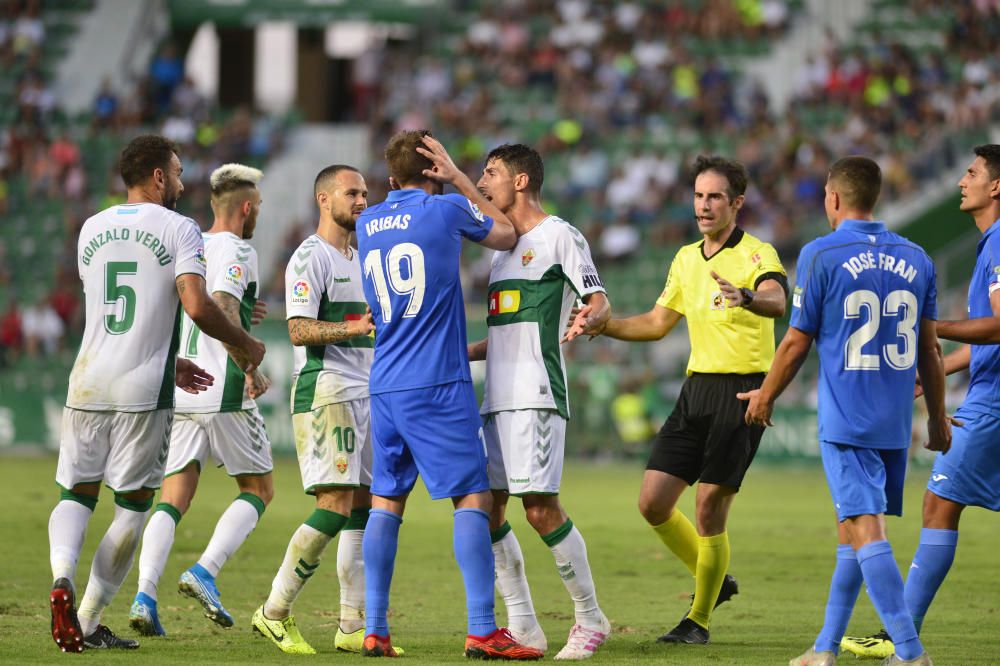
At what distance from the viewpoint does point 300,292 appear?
8547 millimetres

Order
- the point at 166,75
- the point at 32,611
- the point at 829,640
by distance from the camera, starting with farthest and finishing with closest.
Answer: the point at 166,75 → the point at 32,611 → the point at 829,640

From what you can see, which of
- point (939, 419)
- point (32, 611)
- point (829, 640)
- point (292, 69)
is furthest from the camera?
point (292, 69)

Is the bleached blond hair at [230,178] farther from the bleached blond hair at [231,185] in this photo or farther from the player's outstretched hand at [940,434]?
the player's outstretched hand at [940,434]

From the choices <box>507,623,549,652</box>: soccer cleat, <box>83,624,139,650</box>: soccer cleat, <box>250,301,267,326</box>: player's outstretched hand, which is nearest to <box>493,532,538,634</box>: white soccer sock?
<box>507,623,549,652</box>: soccer cleat

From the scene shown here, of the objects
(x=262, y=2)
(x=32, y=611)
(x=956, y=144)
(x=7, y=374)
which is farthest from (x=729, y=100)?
(x=32, y=611)

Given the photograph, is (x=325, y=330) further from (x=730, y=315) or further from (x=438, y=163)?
(x=730, y=315)

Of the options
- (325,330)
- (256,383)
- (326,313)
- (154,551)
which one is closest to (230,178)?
(326,313)

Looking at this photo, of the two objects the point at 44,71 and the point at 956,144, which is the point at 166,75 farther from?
the point at 956,144

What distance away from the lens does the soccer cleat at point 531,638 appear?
7980mm

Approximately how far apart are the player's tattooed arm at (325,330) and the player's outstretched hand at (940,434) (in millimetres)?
3006

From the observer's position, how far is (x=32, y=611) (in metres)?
9.41

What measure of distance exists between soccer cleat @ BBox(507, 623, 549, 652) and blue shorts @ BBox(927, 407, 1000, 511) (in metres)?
2.27

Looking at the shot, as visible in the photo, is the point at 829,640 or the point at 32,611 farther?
the point at 32,611

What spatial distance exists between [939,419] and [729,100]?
23328 millimetres
